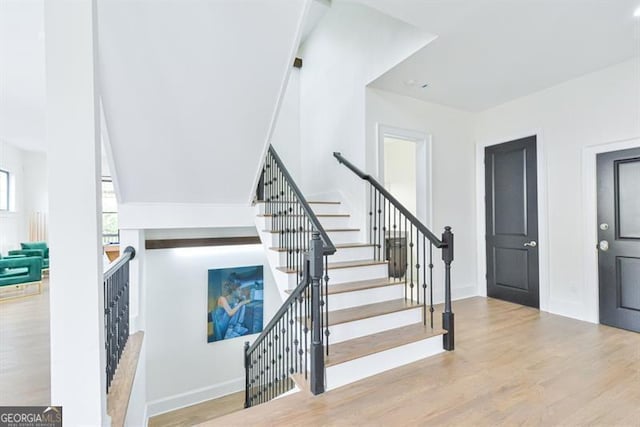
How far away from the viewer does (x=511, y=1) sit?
93.4 inches

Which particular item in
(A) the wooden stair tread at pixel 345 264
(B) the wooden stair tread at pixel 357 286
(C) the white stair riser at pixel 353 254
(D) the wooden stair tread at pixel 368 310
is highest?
(C) the white stair riser at pixel 353 254

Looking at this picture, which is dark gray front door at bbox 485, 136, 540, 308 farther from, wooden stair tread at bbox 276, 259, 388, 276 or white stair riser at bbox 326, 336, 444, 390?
white stair riser at bbox 326, 336, 444, 390

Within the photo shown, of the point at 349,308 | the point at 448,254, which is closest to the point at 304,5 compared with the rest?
the point at 448,254

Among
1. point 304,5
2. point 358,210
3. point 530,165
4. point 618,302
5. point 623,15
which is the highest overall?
point 623,15

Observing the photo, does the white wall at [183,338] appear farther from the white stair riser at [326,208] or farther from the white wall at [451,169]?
the white wall at [451,169]

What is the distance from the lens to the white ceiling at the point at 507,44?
245cm

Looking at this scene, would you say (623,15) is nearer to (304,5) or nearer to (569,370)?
(304,5)

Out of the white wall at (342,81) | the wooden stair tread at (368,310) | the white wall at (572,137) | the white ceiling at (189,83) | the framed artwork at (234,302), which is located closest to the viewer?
the white ceiling at (189,83)

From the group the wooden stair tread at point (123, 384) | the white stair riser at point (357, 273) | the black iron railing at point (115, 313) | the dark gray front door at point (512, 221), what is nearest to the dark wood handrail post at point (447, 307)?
the white stair riser at point (357, 273)

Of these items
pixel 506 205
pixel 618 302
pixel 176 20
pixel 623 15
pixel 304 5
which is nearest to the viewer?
pixel 176 20

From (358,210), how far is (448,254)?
1.43m

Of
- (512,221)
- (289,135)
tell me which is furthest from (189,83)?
(512,221)

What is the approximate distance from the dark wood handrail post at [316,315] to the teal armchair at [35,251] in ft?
23.4

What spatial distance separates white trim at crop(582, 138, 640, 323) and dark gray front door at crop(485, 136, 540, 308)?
0.50 metres
